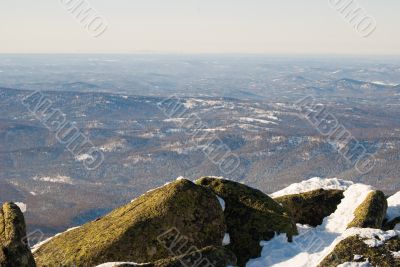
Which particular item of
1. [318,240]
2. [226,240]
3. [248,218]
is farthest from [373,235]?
[248,218]

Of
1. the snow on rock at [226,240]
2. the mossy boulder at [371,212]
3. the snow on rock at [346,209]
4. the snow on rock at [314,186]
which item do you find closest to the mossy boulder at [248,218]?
the snow on rock at [226,240]

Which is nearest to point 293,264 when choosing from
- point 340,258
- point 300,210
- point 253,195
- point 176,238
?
point 340,258

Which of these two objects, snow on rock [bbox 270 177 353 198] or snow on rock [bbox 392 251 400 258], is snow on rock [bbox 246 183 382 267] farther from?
snow on rock [bbox 270 177 353 198]

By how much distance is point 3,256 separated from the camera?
71.8 ft

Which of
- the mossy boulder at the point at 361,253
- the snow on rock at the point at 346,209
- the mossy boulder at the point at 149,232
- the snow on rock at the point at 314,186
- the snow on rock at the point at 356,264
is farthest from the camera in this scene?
the snow on rock at the point at 314,186

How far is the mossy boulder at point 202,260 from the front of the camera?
2343 cm

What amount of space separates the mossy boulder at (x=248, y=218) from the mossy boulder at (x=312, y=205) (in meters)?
3.59

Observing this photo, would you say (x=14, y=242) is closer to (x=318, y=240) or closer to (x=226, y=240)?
(x=226, y=240)

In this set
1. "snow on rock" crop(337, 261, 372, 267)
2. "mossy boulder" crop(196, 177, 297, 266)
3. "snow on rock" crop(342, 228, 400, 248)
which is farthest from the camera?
"mossy boulder" crop(196, 177, 297, 266)

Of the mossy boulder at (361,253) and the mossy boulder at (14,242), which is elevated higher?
the mossy boulder at (14,242)

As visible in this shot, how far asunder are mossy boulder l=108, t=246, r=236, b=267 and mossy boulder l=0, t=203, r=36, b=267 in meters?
3.88

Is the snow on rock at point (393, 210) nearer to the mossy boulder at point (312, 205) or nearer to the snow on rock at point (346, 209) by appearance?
the snow on rock at point (346, 209)

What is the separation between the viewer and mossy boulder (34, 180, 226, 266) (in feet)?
91.9

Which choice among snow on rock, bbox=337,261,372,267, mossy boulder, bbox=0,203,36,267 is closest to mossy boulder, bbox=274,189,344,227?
snow on rock, bbox=337,261,372,267
